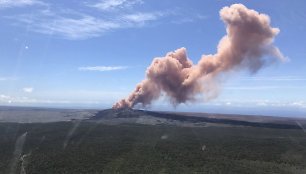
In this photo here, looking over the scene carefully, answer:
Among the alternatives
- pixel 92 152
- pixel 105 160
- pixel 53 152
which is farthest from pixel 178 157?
pixel 53 152

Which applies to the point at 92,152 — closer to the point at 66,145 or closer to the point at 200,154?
the point at 66,145

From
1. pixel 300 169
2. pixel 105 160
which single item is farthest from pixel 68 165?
pixel 300 169

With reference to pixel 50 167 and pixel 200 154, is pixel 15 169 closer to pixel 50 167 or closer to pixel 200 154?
pixel 50 167

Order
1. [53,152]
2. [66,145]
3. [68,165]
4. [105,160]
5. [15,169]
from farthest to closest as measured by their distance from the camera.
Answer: [66,145]
[53,152]
[105,160]
[68,165]
[15,169]

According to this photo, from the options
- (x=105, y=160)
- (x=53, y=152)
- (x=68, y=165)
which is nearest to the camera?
(x=68, y=165)

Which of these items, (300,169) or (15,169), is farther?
(300,169)

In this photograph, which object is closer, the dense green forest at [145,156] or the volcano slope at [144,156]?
the dense green forest at [145,156]

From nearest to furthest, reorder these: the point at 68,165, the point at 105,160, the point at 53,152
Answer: the point at 68,165
the point at 105,160
the point at 53,152

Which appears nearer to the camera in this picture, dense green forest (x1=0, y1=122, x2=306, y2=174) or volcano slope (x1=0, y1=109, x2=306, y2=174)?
dense green forest (x1=0, y1=122, x2=306, y2=174)

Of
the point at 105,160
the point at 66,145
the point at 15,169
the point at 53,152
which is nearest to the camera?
the point at 15,169
